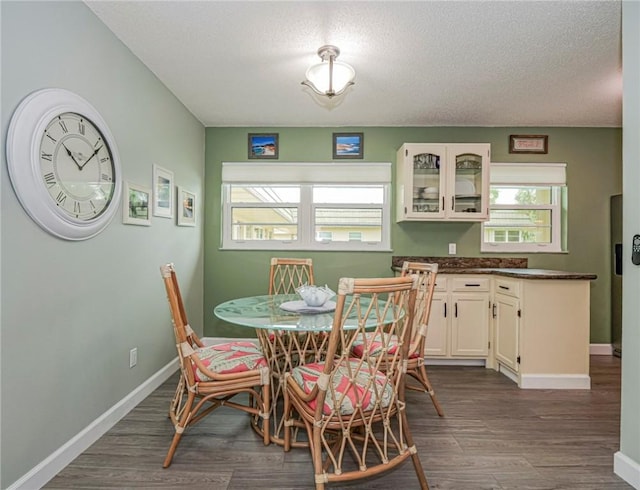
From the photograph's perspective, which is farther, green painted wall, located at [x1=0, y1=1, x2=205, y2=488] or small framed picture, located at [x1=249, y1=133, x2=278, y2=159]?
small framed picture, located at [x1=249, y1=133, x2=278, y2=159]

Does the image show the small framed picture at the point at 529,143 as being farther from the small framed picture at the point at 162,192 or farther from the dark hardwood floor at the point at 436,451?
the small framed picture at the point at 162,192

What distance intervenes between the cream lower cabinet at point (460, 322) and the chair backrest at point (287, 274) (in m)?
1.28

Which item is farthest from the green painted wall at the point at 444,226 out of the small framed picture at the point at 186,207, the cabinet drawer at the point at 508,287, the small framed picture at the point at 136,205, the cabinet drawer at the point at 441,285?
the small framed picture at the point at 136,205

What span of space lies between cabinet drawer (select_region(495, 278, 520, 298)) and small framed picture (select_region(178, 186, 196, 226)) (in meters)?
3.01

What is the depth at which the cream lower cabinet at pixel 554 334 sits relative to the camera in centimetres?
288

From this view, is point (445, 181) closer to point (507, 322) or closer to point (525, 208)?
point (525, 208)

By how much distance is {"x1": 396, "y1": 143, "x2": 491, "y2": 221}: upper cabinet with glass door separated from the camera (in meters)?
3.54

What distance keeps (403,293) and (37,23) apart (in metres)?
2.07

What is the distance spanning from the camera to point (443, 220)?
3586 mm

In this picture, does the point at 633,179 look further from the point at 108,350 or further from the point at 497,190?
the point at 108,350

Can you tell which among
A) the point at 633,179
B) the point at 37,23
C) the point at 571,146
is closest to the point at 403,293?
the point at 633,179

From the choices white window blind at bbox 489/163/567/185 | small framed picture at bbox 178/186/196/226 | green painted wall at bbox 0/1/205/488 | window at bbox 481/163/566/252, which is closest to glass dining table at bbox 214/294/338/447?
green painted wall at bbox 0/1/205/488

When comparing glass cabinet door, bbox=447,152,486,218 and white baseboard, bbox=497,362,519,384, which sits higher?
glass cabinet door, bbox=447,152,486,218

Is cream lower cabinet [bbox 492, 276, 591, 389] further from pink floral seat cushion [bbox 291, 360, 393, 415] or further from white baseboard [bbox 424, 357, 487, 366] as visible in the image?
pink floral seat cushion [bbox 291, 360, 393, 415]
